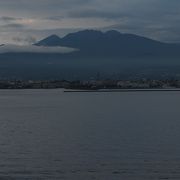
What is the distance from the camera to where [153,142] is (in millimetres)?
30344

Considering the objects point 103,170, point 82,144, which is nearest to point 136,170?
point 103,170

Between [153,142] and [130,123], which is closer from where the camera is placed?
[153,142]

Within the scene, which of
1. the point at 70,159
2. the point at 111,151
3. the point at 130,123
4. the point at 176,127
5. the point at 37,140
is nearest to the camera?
the point at 70,159

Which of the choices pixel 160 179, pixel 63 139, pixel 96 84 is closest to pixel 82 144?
pixel 63 139

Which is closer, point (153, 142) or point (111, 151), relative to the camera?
point (111, 151)

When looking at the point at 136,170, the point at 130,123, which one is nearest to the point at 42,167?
the point at 136,170

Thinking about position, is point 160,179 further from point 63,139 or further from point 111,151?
point 63,139

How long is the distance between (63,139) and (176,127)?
34.7ft

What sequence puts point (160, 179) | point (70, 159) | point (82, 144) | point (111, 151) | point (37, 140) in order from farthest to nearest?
point (37, 140)
point (82, 144)
point (111, 151)
point (70, 159)
point (160, 179)

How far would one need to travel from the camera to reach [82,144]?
96.9ft

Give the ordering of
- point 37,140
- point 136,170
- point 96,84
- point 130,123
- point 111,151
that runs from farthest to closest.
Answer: point 96,84
point 130,123
point 37,140
point 111,151
point 136,170

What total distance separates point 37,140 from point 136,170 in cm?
1131

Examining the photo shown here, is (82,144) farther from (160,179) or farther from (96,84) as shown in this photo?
(96,84)

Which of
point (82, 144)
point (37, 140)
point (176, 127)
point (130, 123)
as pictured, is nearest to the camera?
point (82, 144)
